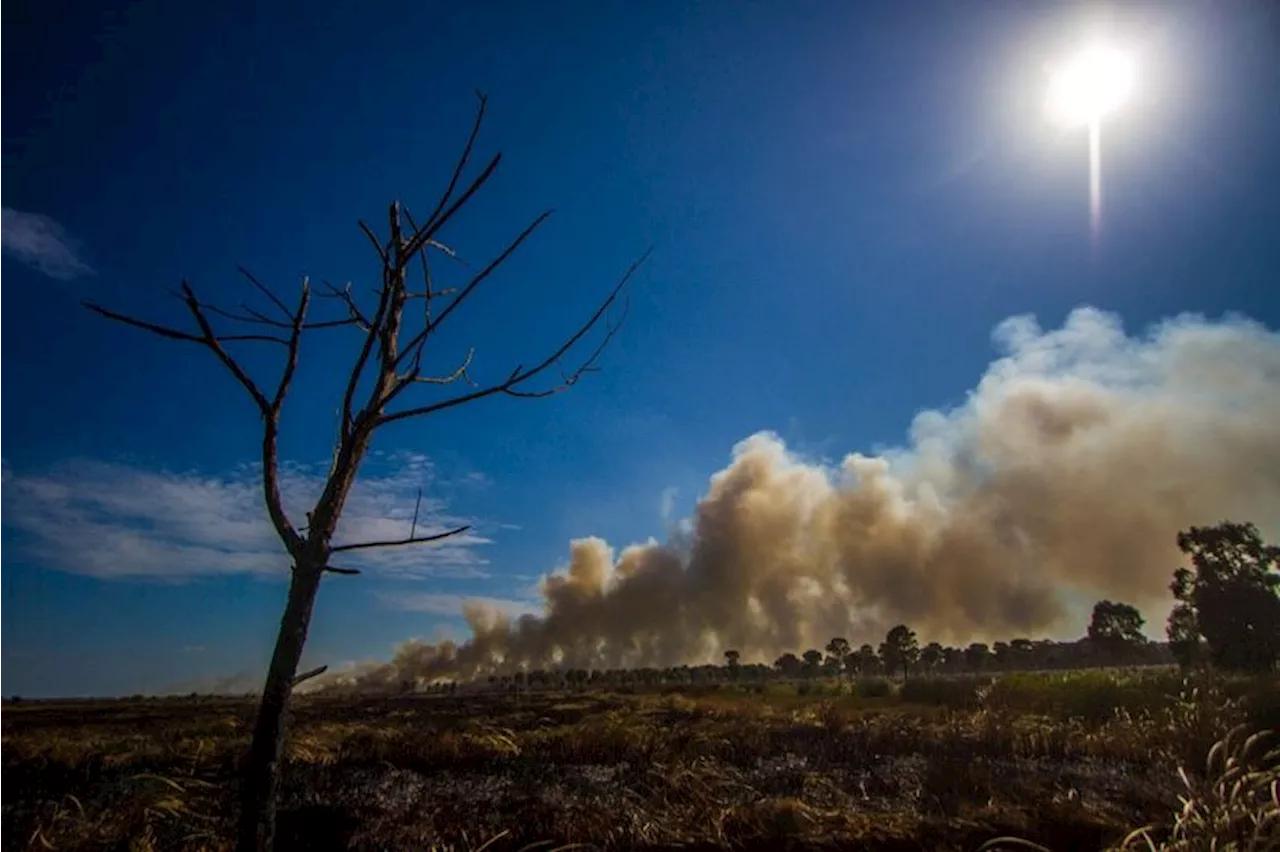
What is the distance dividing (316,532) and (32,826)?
9.63 m

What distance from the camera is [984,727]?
736 inches

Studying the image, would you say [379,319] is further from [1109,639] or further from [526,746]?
[1109,639]

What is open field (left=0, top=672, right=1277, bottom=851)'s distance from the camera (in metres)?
7.17

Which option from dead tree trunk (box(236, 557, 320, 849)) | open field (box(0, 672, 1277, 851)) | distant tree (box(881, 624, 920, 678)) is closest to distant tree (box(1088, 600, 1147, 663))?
distant tree (box(881, 624, 920, 678))

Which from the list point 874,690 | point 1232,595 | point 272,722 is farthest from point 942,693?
point 272,722

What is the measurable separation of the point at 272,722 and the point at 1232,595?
48574 millimetres

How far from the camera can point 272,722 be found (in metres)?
2.87

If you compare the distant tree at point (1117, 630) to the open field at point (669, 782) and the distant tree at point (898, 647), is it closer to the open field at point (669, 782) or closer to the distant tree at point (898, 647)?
the distant tree at point (898, 647)

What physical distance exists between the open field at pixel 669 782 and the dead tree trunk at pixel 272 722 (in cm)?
Result: 495

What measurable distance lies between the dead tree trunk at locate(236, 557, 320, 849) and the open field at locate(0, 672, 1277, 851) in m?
4.95

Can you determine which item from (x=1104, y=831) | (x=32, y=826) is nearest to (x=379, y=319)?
(x=1104, y=831)

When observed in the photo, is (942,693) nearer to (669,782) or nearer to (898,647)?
(669,782)

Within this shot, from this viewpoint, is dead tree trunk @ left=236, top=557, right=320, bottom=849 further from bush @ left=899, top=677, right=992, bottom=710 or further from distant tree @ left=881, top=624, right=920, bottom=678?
distant tree @ left=881, top=624, right=920, bottom=678

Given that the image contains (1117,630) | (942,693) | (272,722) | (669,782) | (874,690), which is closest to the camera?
(272,722)
